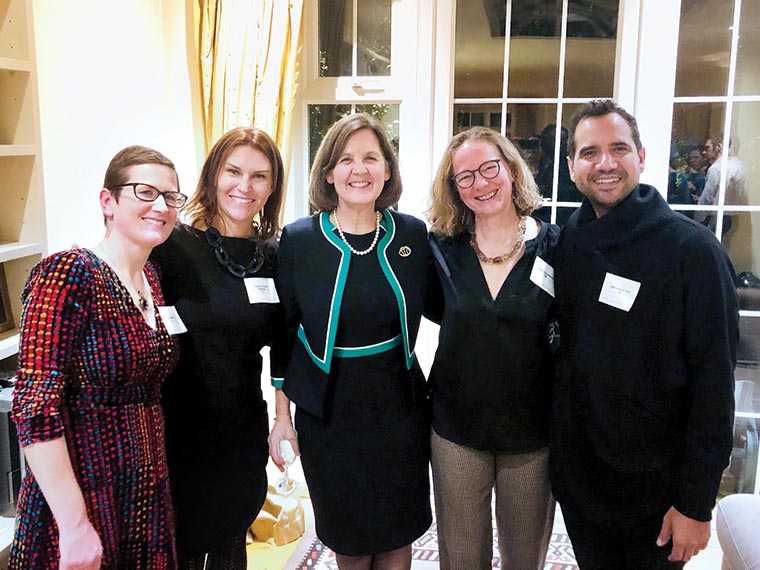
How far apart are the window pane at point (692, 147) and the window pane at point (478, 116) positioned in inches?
29.7

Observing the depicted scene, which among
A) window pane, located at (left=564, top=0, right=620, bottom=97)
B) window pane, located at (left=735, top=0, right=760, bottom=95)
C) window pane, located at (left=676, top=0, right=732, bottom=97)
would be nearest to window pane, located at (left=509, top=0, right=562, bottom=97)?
window pane, located at (left=564, top=0, right=620, bottom=97)

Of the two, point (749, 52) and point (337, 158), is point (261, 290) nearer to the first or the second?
point (337, 158)

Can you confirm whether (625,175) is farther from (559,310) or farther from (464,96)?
(464,96)

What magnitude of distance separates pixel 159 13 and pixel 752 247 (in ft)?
9.26

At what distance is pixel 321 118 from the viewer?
3.11 meters

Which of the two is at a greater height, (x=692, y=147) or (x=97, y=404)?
(x=692, y=147)

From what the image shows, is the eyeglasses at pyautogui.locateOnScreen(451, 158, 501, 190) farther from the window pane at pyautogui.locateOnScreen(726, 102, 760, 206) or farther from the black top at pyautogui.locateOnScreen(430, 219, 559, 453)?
the window pane at pyautogui.locateOnScreen(726, 102, 760, 206)

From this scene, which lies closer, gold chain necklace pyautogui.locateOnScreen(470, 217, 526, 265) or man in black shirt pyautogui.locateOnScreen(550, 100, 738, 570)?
man in black shirt pyautogui.locateOnScreen(550, 100, 738, 570)

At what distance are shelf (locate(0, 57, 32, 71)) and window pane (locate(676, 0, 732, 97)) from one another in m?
2.42

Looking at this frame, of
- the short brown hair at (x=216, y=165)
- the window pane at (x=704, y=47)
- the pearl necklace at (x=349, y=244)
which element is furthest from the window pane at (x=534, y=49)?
the short brown hair at (x=216, y=165)

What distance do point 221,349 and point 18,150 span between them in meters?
0.83

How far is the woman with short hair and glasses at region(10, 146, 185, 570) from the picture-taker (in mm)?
1223

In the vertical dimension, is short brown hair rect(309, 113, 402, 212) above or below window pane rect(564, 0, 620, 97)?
below

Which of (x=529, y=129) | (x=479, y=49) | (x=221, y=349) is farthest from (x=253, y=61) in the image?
(x=221, y=349)
